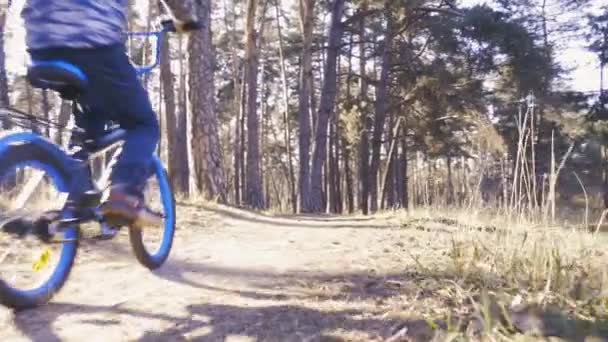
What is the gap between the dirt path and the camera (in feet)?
5.75

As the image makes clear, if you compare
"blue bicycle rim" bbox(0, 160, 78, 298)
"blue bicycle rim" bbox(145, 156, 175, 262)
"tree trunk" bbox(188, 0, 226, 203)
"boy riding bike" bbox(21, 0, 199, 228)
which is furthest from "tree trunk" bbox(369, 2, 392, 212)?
"blue bicycle rim" bbox(0, 160, 78, 298)

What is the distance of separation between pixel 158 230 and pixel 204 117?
441 cm

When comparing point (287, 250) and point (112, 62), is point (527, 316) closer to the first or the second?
point (112, 62)

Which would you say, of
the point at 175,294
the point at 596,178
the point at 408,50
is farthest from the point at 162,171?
the point at 596,178

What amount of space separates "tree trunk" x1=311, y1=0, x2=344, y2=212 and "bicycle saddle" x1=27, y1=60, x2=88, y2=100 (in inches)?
413

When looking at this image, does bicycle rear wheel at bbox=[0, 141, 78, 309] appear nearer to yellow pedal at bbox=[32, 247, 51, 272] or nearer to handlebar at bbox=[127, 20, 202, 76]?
yellow pedal at bbox=[32, 247, 51, 272]

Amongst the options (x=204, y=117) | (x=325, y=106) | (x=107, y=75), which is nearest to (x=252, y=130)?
(x=325, y=106)

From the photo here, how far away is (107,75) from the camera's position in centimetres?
196

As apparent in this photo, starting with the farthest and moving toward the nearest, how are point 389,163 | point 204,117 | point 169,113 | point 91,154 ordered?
point 169,113 → point 389,163 → point 204,117 → point 91,154

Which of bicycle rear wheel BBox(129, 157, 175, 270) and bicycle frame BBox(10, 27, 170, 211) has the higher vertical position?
bicycle frame BBox(10, 27, 170, 211)

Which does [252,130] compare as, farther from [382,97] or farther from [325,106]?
[382,97]

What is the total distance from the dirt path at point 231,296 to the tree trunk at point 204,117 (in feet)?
12.4

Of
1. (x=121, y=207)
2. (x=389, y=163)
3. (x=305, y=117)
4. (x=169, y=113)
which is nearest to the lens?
(x=121, y=207)

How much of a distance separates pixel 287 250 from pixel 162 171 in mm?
1028
